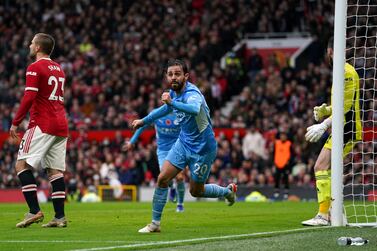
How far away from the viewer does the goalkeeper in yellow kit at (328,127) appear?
45.2ft

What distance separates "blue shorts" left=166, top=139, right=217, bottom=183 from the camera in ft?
41.9

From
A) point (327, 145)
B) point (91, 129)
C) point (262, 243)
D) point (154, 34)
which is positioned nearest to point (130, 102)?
point (91, 129)

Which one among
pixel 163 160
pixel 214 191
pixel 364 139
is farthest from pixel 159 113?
pixel 364 139

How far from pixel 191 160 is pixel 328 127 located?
2148mm

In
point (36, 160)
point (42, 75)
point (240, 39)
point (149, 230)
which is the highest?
point (240, 39)

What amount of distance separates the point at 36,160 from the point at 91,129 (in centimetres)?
2067

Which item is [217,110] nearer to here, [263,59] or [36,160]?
[263,59]

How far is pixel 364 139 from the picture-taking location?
1072 inches

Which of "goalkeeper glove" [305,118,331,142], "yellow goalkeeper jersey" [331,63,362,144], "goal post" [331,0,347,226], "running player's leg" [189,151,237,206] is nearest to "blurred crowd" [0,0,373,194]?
"yellow goalkeeper jersey" [331,63,362,144]

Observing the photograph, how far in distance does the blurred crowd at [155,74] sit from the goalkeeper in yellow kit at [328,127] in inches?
576

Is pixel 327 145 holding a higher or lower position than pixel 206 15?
lower

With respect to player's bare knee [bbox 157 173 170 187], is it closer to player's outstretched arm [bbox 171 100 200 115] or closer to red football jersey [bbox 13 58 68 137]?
player's outstretched arm [bbox 171 100 200 115]

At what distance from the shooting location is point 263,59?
1484 inches

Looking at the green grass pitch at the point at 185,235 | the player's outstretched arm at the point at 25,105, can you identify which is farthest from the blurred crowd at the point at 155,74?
the player's outstretched arm at the point at 25,105
